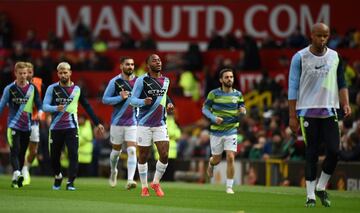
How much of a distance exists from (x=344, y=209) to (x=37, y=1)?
90.2 feet

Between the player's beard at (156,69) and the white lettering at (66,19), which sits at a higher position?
the white lettering at (66,19)

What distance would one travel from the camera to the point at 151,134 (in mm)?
20891

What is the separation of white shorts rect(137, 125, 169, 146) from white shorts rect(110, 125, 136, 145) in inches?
141

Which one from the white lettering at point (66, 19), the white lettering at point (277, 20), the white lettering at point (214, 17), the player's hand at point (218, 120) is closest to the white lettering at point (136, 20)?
the white lettering at point (66, 19)

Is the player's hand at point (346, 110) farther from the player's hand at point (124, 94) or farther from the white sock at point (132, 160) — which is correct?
the white sock at point (132, 160)

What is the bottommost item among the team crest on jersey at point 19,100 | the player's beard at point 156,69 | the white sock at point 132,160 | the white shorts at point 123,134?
the white sock at point 132,160

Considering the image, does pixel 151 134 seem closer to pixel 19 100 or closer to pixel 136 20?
pixel 19 100

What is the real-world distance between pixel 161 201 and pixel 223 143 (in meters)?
4.34

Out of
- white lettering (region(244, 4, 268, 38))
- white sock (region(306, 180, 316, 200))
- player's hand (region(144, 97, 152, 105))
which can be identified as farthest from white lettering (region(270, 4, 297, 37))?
white sock (region(306, 180, 316, 200))

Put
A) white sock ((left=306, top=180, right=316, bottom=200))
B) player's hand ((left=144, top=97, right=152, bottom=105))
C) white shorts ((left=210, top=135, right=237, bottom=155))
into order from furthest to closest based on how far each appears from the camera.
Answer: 1. white shorts ((left=210, top=135, right=237, bottom=155))
2. player's hand ((left=144, top=97, right=152, bottom=105))
3. white sock ((left=306, top=180, right=316, bottom=200))

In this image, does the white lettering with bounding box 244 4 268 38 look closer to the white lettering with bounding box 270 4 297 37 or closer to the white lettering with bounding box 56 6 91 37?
the white lettering with bounding box 270 4 297 37

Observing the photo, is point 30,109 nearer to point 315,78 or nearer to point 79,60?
point 315,78

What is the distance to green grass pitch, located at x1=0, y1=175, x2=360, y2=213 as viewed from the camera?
57.8 feet

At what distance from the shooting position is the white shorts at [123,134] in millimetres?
24516
